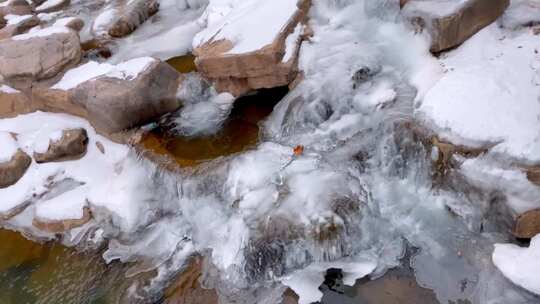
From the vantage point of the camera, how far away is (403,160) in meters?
4.56

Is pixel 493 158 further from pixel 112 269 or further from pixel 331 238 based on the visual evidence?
pixel 112 269

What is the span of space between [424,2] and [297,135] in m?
1.91

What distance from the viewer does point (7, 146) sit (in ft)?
19.7

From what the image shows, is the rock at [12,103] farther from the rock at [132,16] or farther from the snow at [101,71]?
the rock at [132,16]

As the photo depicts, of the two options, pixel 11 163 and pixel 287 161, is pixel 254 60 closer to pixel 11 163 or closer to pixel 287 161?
pixel 287 161

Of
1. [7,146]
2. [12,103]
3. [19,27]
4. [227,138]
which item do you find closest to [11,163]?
[7,146]

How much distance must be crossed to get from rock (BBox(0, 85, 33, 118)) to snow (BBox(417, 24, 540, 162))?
509 cm

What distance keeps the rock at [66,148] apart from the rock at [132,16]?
8.03ft

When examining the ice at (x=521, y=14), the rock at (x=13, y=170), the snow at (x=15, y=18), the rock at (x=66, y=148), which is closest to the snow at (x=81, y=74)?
the rock at (x=66, y=148)

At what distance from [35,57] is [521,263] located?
19.4 feet

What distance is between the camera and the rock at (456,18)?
4637mm

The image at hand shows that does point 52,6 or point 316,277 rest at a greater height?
point 52,6

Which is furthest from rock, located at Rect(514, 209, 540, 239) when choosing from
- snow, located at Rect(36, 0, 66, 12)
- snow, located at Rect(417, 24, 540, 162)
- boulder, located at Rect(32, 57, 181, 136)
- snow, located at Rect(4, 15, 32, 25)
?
snow, located at Rect(36, 0, 66, 12)

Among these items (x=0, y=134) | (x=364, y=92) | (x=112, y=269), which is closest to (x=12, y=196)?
(x=0, y=134)
